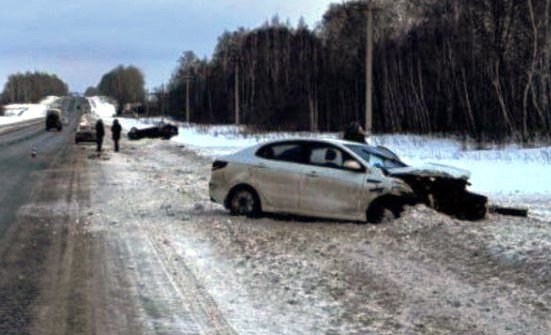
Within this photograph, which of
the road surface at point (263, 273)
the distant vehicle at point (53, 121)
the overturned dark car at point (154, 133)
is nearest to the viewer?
the road surface at point (263, 273)

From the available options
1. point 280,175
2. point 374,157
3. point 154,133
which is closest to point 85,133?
point 154,133

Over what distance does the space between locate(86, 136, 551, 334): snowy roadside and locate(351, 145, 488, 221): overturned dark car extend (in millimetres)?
340

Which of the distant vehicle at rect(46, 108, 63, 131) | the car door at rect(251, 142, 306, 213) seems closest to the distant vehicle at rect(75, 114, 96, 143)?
the distant vehicle at rect(46, 108, 63, 131)

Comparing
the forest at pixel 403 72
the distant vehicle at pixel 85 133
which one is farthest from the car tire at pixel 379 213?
the distant vehicle at pixel 85 133

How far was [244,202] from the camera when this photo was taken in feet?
44.8

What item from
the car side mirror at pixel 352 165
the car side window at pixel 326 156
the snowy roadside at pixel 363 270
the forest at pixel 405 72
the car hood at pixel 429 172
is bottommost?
the snowy roadside at pixel 363 270

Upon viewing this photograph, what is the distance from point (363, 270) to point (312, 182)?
397cm

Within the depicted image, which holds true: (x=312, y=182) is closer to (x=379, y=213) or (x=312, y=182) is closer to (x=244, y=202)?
Answer: (x=379, y=213)

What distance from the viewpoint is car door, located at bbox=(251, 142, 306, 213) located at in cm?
1314

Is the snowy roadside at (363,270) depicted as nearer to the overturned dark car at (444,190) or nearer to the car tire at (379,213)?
the car tire at (379,213)

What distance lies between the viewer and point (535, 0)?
4750 centimetres

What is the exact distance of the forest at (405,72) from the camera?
48.1m

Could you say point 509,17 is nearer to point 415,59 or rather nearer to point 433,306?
point 415,59

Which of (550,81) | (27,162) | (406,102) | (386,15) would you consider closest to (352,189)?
(27,162)
